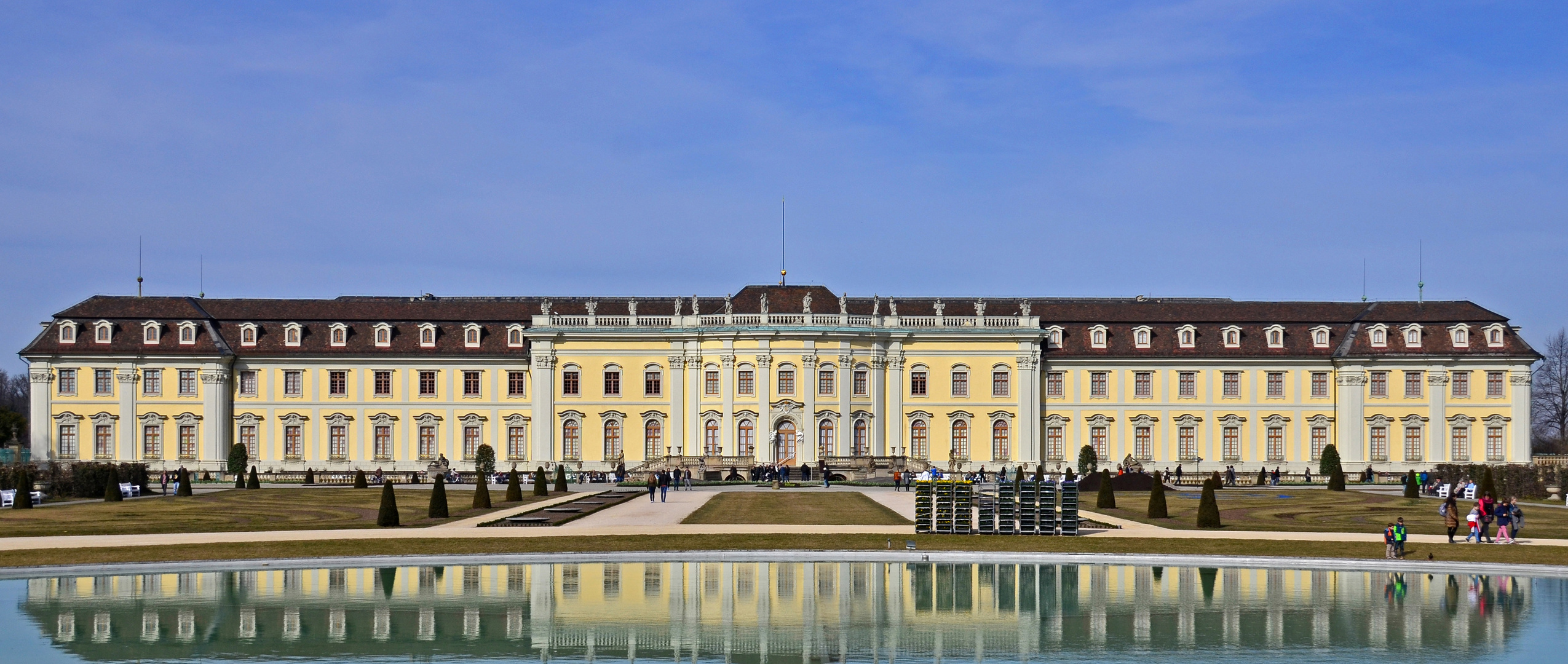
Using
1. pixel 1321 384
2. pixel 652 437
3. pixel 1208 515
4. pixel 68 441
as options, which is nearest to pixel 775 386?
pixel 652 437

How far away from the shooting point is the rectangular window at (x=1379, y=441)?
3258 inches

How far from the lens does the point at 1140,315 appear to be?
85.8 meters

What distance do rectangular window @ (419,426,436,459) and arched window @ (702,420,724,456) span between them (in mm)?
14496

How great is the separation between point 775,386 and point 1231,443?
24.4 metres

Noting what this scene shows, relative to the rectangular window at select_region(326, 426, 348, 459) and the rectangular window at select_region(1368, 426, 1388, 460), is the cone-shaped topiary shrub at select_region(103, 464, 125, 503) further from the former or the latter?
the rectangular window at select_region(1368, 426, 1388, 460)

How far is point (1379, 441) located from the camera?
8288cm

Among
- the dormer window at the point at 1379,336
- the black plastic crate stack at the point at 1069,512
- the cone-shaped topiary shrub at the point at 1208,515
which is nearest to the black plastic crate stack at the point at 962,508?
the black plastic crate stack at the point at 1069,512

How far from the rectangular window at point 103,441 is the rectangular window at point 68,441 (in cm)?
95

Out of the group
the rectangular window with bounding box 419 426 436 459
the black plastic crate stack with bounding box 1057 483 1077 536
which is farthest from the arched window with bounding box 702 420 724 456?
the black plastic crate stack with bounding box 1057 483 1077 536

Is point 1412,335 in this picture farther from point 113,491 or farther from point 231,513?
point 113,491

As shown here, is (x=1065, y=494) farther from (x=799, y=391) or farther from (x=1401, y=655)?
(x=799, y=391)

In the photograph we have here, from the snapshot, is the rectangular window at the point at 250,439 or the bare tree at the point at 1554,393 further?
the bare tree at the point at 1554,393

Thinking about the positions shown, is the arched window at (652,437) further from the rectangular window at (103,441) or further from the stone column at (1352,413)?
the stone column at (1352,413)

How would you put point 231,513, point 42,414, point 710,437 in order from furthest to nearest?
point 42,414
point 710,437
point 231,513
